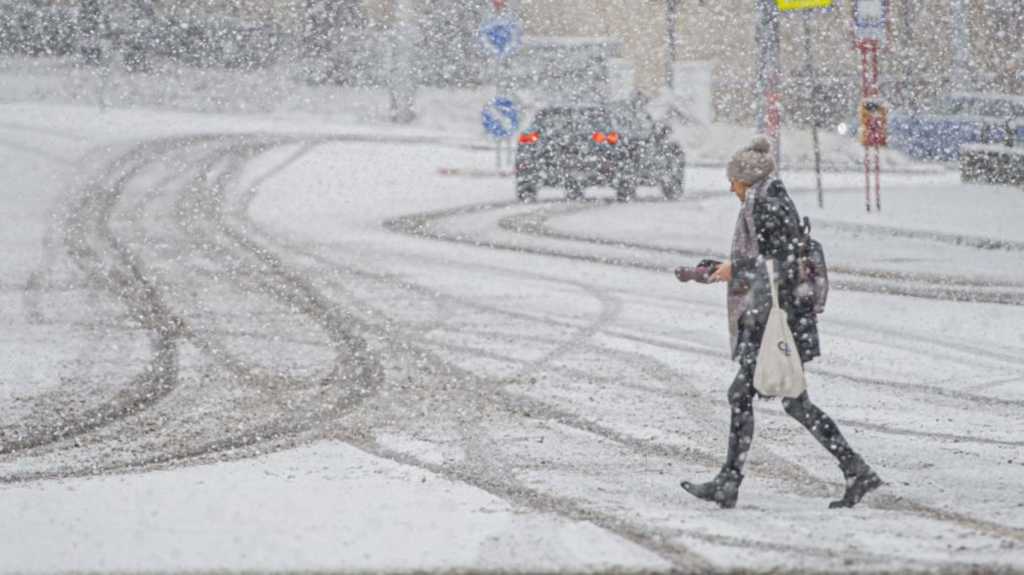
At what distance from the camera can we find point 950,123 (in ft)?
126

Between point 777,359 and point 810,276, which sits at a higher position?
point 810,276

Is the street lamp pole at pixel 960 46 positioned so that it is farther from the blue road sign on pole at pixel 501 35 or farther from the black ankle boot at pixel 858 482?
the black ankle boot at pixel 858 482

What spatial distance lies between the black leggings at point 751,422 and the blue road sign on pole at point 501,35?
23.1 m

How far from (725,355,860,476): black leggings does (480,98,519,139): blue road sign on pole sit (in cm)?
2249

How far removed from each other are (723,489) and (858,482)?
0.55 meters

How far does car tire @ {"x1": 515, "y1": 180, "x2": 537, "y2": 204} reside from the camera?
87.2 feet

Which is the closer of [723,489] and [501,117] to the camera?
[723,489]

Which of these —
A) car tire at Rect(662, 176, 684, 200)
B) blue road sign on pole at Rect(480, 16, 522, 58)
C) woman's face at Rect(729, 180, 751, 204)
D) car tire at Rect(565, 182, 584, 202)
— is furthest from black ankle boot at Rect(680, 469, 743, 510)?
blue road sign on pole at Rect(480, 16, 522, 58)

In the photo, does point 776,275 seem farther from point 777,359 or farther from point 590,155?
point 590,155

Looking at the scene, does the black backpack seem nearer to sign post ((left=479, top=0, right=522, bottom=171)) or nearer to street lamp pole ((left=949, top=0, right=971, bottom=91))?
sign post ((left=479, top=0, right=522, bottom=171))

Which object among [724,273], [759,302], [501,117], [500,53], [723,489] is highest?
[500,53]

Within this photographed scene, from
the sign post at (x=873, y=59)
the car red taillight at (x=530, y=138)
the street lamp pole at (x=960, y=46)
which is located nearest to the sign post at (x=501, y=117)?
the car red taillight at (x=530, y=138)

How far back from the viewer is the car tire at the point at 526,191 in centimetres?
2658

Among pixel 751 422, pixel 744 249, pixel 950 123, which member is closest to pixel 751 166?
pixel 744 249
